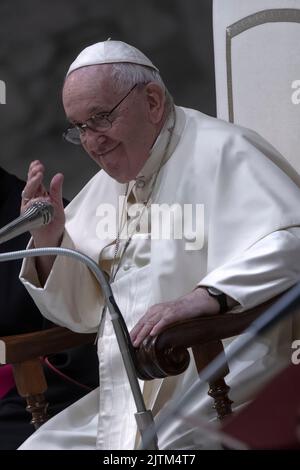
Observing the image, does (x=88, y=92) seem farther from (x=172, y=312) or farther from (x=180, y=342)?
(x=180, y=342)

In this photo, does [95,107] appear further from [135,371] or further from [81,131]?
[135,371]

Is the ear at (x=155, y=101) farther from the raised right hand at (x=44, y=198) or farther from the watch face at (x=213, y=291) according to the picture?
the watch face at (x=213, y=291)

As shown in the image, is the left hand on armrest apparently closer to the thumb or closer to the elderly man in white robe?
the elderly man in white robe

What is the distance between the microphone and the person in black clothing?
3.42 ft

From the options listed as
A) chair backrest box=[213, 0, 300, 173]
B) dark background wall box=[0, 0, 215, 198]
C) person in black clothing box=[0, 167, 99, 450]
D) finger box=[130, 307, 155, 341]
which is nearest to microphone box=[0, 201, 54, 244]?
finger box=[130, 307, 155, 341]

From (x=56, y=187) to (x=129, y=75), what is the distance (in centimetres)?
40

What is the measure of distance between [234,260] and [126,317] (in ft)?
1.69

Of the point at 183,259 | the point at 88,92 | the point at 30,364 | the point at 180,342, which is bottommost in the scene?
the point at 30,364

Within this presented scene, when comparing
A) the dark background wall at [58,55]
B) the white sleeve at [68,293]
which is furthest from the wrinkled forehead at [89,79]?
the dark background wall at [58,55]

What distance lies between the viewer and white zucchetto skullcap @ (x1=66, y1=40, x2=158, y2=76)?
10.6 ft

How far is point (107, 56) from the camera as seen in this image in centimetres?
326

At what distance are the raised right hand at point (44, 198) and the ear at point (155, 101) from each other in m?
0.34

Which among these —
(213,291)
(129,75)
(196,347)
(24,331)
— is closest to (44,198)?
(129,75)
